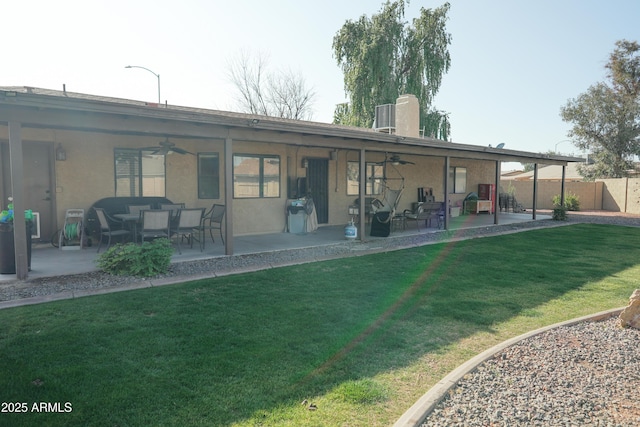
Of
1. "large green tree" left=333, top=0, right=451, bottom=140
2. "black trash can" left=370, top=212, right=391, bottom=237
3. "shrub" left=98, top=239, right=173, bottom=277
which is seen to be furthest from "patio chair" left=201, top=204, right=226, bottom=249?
"large green tree" left=333, top=0, right=451, bottom=140

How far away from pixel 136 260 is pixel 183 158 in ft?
13.6

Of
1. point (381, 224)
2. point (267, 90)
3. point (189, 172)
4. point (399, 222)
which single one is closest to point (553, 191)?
point (399, 222)

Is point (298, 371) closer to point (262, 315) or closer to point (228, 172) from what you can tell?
point (262, 315)

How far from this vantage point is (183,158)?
9797mm

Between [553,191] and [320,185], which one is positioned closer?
[320,185]

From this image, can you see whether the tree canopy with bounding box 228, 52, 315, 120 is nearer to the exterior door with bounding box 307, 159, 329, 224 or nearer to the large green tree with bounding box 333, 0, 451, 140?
the large green tree with bounding box 333, 0, 451, 140

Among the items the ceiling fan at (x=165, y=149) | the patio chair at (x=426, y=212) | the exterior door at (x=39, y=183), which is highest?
the ceiling fan at (x=165, y=149)

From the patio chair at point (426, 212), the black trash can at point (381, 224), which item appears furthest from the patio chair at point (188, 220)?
the patio chair at point (426, 212)

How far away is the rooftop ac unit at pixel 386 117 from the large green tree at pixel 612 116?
14.8m

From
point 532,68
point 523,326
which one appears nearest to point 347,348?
point 523,326

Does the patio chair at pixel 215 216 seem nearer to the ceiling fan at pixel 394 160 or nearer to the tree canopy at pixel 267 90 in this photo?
the ceiling fan at pixel 394 160

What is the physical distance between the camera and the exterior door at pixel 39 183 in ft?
27.2

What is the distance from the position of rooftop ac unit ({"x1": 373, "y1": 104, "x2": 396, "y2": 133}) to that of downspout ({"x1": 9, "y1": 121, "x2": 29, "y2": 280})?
12.2 m

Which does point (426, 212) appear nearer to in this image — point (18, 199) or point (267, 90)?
point (18, 199)
